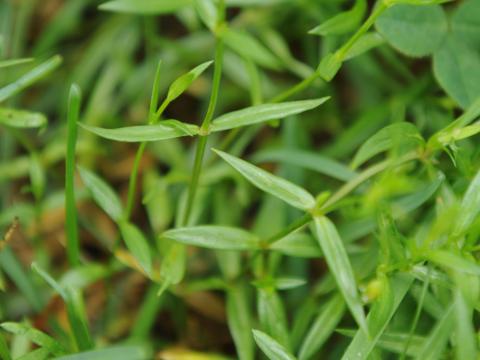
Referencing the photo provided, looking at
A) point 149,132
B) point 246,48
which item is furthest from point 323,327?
point 246,48

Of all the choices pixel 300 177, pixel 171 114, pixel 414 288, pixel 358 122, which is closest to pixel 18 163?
pixel 171 114

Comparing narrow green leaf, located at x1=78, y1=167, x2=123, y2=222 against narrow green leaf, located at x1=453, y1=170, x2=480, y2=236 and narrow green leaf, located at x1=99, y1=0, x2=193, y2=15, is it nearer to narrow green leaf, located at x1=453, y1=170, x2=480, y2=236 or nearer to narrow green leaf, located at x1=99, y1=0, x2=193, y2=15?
narrow green leaf, located at x1=99, y1=0, x2=193, y2=15

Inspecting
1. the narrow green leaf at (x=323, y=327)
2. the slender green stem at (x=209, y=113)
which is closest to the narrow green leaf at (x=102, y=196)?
the slender green stem at (x=209, y=113)

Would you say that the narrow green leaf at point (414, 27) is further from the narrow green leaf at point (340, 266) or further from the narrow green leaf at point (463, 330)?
the narrow green leaf at point (463, 330)

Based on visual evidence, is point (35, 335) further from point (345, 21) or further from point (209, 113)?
point (345, 21)

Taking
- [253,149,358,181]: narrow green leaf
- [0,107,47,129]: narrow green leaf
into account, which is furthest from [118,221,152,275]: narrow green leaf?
[253,149,358,181]: narrow green leaf

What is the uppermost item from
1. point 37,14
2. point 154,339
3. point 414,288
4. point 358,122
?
point 37,14

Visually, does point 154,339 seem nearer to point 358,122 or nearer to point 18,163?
point 18,163

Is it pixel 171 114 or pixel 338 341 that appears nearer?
pixel 338 341
